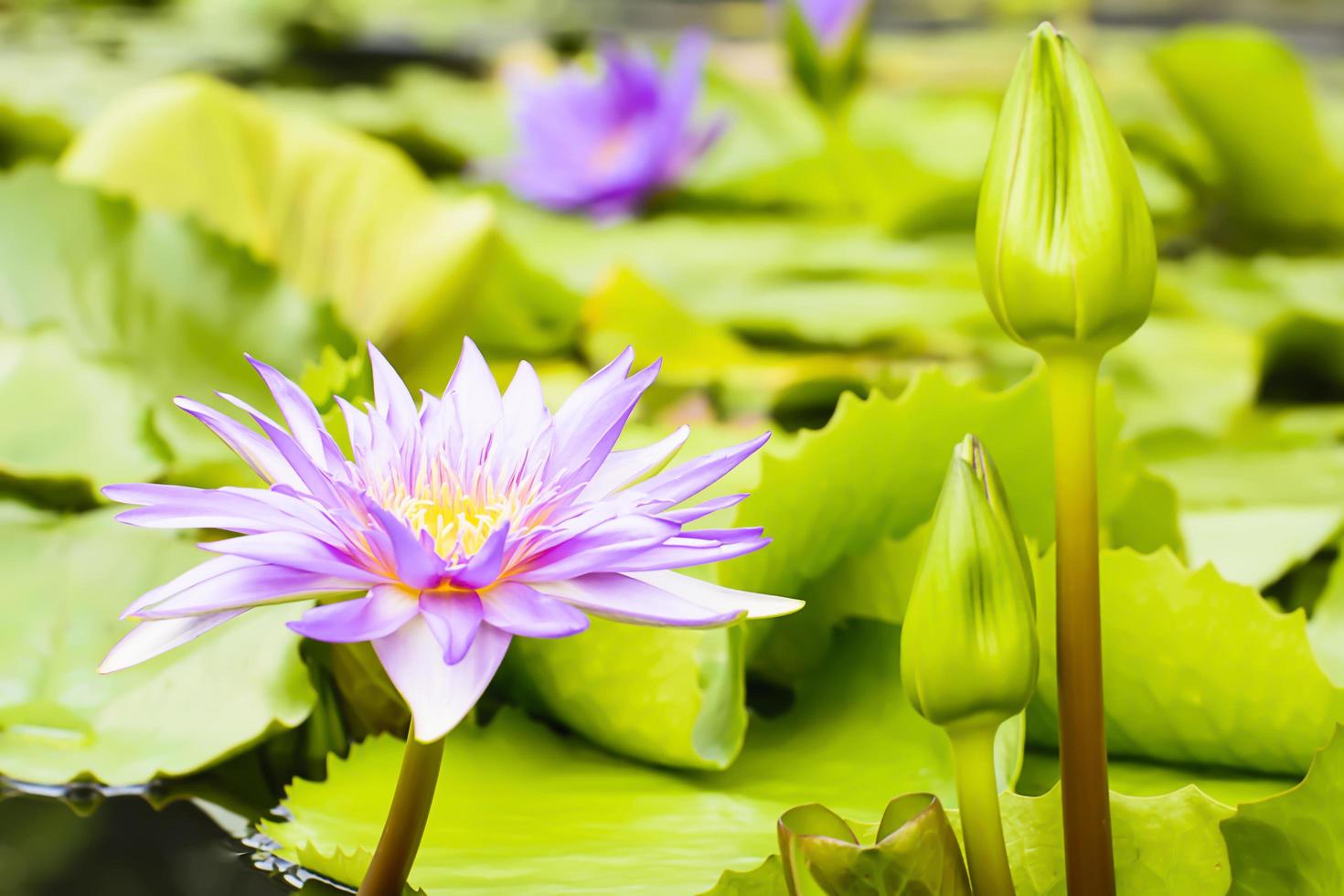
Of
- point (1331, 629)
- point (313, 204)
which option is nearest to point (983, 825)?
point (1331, 629)

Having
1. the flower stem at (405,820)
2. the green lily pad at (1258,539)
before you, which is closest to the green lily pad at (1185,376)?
the green lily pad at (1258,539)

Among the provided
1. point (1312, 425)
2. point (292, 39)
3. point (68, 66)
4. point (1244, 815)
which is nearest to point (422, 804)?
point (1244, 815)

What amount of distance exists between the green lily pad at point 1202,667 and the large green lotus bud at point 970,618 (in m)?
0.12

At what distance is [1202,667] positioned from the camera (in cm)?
39

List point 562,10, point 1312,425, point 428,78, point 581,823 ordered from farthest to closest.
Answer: point 562,10 < point 428,78 < point 1312,425 < point 581,823

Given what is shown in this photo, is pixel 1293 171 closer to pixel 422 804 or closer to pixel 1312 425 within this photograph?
pixel 1312 425

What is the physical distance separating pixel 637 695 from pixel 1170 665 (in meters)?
0.17

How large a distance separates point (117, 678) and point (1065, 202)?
14.6 inches

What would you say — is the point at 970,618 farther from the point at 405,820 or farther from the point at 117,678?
the point at 117,678

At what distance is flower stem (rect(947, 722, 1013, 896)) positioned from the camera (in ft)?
0.91

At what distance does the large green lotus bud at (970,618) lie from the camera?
0.26 meters

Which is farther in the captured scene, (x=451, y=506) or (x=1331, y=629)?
(x=1331, y=629)

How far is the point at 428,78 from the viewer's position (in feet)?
5.41

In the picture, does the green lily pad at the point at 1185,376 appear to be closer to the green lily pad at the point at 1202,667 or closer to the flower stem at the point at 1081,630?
the green lily pad at the point at 1202,667
